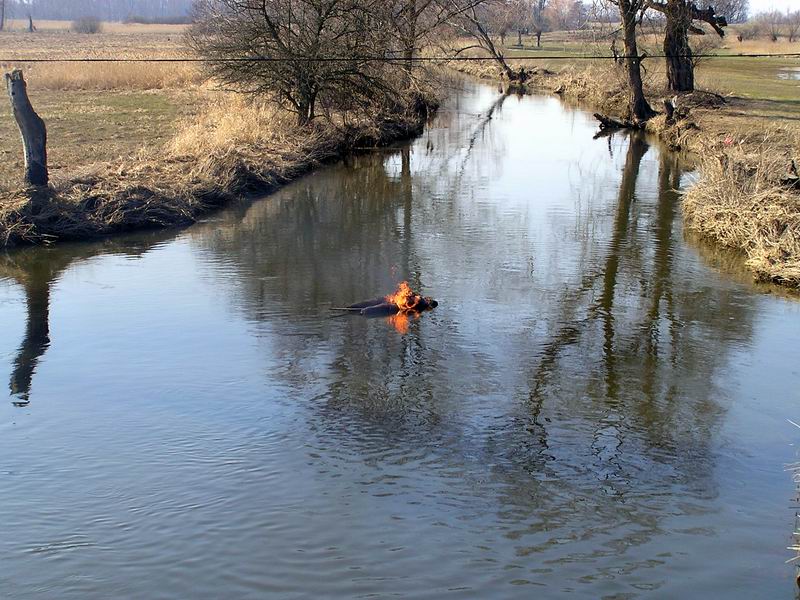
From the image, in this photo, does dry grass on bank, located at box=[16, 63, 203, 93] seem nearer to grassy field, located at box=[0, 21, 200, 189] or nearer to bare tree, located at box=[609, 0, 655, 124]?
grassy field, located at box=[0, 21, 200, 189]

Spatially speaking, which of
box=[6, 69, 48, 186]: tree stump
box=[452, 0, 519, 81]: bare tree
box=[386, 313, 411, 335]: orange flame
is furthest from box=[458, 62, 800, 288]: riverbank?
box=[452, 0, 519, 81]: bare tree

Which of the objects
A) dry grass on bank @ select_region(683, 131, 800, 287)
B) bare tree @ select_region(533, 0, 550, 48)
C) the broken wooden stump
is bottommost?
dry grass on bank @ select_region(683, 131, 800, 287)

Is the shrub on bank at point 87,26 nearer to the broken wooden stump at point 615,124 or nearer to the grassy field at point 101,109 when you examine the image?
the grassy field at point 101,109

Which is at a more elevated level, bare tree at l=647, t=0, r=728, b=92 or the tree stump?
bare tree at l=647, t=0, r=728, b=92

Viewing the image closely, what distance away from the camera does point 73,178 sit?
15734 mm

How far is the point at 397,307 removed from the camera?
1126 centimetres

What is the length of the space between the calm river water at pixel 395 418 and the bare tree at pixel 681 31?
16787mm

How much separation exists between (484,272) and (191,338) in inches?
179

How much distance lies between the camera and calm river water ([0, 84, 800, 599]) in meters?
6.27

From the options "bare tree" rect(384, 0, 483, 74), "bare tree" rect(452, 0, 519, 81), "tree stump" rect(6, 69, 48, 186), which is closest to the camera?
"tree stump" rect(6, 69, 48, 186)

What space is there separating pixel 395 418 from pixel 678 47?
2781 centimetres

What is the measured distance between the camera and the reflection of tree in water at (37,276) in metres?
9.62

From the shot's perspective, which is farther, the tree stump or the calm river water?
the tree stump

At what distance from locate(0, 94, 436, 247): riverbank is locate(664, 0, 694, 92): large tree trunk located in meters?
11.0
